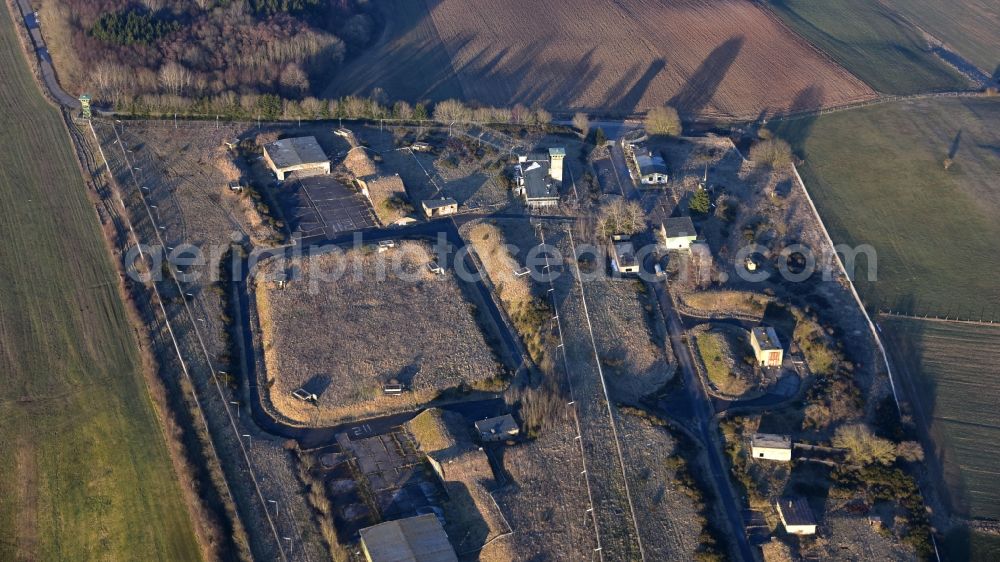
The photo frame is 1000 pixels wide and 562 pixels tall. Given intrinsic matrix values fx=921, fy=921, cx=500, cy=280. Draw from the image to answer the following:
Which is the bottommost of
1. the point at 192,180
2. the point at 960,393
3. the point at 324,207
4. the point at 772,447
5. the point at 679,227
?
the point at 192,180

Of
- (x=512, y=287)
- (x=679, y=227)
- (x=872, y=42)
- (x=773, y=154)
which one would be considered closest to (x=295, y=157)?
(x=512, y=287)

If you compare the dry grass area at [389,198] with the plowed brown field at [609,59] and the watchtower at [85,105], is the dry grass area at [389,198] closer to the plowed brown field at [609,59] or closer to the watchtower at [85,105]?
the plowed brown field at [609,59]

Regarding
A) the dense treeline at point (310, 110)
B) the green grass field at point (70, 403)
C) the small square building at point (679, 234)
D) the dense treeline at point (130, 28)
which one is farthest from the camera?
the dense treeline at point (130, 28)

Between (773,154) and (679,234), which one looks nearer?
(679,234)

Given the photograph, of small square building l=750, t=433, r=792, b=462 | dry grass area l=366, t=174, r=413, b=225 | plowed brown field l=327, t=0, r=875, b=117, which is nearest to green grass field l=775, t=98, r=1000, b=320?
plowed brown field l=327, t=0, r=875, b=117

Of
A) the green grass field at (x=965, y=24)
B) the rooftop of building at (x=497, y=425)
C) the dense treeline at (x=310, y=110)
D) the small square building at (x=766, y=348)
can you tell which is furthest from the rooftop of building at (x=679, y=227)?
the green grass field at (x=965, y=24)

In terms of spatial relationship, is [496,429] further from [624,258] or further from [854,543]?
[854,543]
